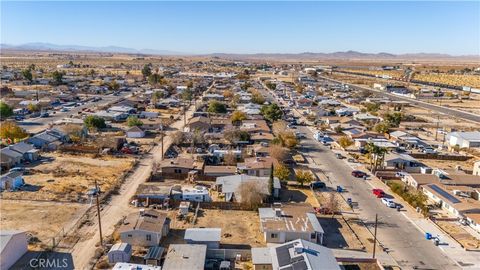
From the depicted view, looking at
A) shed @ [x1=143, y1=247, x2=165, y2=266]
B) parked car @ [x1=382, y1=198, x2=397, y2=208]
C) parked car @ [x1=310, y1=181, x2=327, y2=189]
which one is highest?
shed @ [x1=143, y1=247, x2=165, y2=266]

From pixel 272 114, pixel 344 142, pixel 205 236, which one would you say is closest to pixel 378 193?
pixel 344 142

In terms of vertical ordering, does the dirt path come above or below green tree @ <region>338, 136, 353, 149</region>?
below

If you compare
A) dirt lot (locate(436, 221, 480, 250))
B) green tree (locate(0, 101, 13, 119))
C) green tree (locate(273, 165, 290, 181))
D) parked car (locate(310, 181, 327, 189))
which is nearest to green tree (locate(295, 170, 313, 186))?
parked car (locate(310, 181, 327, 189))

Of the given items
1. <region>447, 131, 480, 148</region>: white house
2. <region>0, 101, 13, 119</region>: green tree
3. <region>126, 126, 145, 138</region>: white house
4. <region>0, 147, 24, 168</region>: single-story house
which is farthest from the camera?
<region>0, 101, 13, 119</region>: green tree

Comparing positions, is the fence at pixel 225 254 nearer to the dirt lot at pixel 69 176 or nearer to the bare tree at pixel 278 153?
the dirt lot at pixel 69 176

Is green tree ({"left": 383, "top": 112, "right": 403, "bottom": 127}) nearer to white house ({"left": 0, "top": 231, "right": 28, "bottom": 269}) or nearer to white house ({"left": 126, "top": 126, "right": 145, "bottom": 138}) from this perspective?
white house ({"left": 126, "top": 126, "right": 145, "bottom": 138})

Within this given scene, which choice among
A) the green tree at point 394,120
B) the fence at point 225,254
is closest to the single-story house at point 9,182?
the fence at point 225,254

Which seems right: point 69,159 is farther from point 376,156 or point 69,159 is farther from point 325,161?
point 376,156
